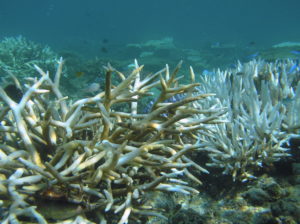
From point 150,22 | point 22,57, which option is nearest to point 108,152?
point 22,57

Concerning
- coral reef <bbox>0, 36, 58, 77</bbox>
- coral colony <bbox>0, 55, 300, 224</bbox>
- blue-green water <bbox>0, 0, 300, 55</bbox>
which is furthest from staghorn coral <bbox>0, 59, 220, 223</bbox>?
blue-green water <bbox>0, 0, 300, 55</bbox>

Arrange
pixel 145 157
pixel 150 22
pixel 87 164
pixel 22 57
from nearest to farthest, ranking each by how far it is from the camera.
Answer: pixel 87 164
pixel 145 157
pixel 22 57
pixel 150 22

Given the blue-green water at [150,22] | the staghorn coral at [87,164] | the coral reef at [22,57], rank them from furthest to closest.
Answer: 1. the blue-green water at [150,22]
2. the coral reef at [22,57]
3. the staghorn coral at [87,164]

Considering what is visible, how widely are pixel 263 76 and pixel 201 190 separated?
2782 mm

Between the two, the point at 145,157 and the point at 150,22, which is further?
the point at 150,22

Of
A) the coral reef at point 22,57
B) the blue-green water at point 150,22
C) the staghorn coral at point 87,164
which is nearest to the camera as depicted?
the staghorn coral at point 87,164

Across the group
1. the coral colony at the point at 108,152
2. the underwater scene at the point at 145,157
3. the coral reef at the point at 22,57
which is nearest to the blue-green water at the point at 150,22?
the coral reef at the point at 22,57

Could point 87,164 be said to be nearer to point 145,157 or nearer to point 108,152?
point 108,152

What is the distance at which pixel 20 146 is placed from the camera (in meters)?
2.21

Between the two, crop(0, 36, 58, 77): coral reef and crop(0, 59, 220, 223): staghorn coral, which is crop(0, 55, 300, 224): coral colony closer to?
crop(0, 59, 220, 223): staghorn coral

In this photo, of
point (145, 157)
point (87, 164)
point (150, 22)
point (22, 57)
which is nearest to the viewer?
point (87, 164)

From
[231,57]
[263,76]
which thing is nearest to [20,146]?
[263,76]

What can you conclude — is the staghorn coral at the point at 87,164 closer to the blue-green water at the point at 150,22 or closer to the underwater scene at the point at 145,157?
the underwater scene at the point at 145,157

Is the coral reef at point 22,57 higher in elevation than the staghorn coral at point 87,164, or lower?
higher
